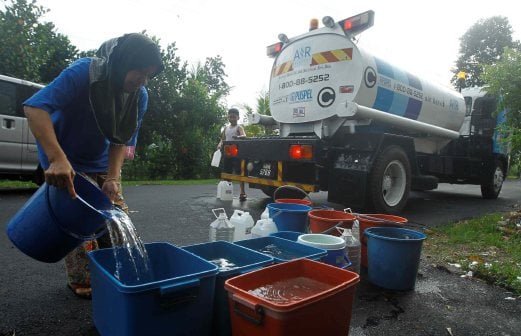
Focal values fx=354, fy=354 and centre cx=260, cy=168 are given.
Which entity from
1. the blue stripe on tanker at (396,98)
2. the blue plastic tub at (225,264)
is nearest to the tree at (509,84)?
the blue stripe on tanker at (396,98)

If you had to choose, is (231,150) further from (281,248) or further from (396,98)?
(281,248)

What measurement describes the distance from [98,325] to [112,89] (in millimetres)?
1247

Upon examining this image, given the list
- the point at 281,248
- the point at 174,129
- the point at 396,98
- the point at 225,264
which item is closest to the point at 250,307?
the point at 225,264

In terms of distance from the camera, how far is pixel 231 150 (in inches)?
229

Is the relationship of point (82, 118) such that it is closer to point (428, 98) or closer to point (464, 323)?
point (464, 323)

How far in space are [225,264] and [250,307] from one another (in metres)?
0.63

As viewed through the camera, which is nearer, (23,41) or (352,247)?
(352,247)

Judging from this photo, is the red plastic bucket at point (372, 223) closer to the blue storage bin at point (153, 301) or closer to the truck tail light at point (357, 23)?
the blue storage bin at point (153, 301)

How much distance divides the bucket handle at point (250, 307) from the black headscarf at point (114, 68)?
1195 millimetres

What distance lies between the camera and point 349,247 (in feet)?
8.55

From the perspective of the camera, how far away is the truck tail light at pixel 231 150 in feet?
18.9

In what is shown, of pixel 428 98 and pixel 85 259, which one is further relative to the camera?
pixel 428 98

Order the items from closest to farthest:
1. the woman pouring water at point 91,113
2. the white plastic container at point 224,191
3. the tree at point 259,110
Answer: the woman pouring water at point 91,113 < the white plastic container at point 224,191 < the tree at point 259,110

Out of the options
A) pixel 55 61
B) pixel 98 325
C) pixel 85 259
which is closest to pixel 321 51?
pixel 85 259
